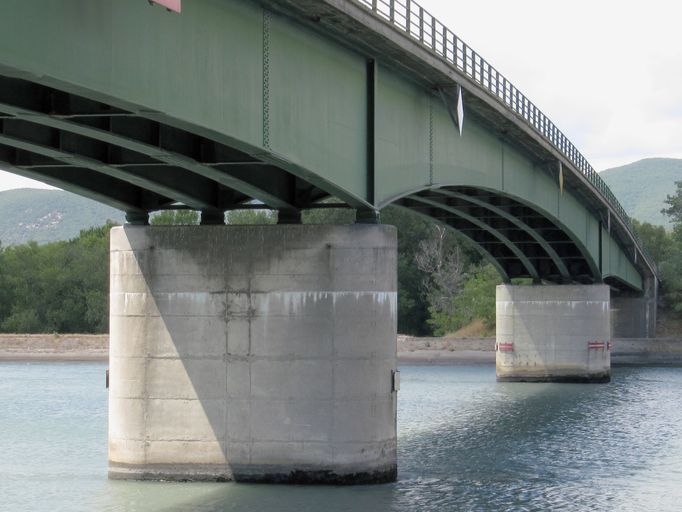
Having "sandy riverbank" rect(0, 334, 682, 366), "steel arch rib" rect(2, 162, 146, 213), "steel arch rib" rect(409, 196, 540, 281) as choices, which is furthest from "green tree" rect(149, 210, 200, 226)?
"steel arch rib" rect(2, 162, 146, 213)

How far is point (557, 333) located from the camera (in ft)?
208

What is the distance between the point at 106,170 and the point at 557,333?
139ft

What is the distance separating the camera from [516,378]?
64.2 metres

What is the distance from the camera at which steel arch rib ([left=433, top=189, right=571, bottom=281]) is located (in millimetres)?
42756

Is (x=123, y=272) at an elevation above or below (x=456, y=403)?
above

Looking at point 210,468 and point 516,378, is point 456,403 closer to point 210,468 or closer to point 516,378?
point 516,378

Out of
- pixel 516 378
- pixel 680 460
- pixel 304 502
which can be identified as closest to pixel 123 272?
pixel 304 502

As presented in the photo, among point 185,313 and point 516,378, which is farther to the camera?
point 516,378

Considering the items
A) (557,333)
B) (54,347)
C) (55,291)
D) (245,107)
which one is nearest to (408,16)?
(245,107)

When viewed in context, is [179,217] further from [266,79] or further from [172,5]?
[172,5]

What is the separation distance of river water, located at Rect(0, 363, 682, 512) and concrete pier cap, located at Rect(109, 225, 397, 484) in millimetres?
708

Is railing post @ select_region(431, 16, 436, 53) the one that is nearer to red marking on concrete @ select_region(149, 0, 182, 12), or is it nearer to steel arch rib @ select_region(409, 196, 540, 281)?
steel arch rib @ select_region(409, 196, 540, 281)

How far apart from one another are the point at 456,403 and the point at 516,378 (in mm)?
12896

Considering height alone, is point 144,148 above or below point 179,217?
below
